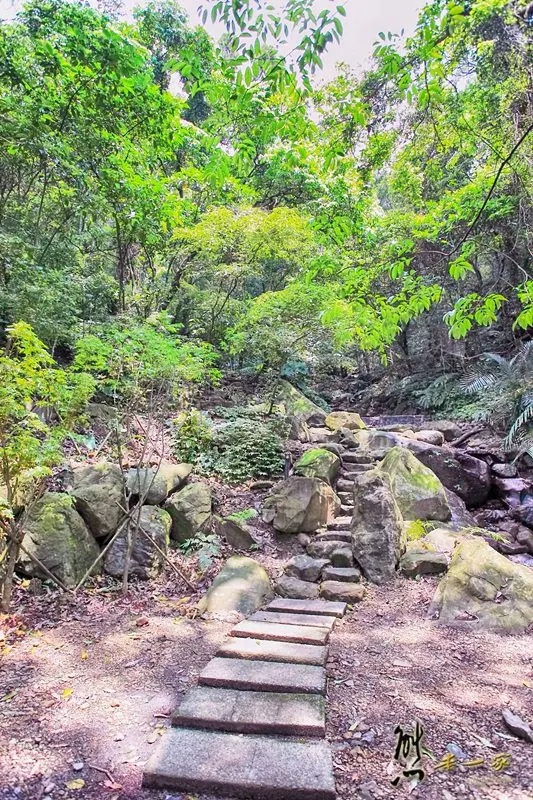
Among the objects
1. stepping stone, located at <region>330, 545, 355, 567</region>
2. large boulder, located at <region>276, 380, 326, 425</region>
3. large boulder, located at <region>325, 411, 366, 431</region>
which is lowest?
stepping stone, located at <region>330, 545, 355, 567</region>

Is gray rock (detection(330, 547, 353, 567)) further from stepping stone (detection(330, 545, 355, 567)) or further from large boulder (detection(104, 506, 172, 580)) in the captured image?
large boulder (detection(104, 506, 172, 580))

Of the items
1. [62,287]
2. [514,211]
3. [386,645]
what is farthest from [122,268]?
[514,211]

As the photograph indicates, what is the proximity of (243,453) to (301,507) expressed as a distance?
178 centimetres

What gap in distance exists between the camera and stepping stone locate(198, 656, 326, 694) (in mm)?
2252

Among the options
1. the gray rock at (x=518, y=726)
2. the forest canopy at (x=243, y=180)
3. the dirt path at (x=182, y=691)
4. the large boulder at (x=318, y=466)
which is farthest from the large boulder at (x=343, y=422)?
the gray rock at (x=518, y=726)

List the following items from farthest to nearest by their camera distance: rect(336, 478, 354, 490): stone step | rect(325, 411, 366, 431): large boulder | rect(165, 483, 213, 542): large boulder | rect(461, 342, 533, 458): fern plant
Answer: rect(325, 411, 366, 431): large boulder < rect(461, 342, 533, 458): fern plant < rect(336, 478, 354, 490): stone step < rect(165, 483, 213, 542): large boulder

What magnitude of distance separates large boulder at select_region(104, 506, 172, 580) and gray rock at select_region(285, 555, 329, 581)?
4.38 ft

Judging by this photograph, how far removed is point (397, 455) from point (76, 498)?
4.19m

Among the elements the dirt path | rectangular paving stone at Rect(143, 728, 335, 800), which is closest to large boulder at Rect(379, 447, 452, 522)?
the dirt path

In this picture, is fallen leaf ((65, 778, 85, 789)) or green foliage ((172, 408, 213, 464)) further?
green foliage ((172, 408, 213, 464))

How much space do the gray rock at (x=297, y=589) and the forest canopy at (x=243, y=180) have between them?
233cm

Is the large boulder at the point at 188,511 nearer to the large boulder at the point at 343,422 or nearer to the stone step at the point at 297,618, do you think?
the stone step at the point at 297,618

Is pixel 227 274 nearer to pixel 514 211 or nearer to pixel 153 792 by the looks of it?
pixel 514 211

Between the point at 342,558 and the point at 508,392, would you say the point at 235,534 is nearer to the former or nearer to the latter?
the point at 342,558
